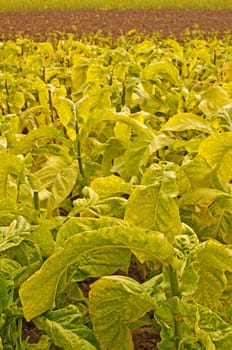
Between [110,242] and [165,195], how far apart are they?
0.28m

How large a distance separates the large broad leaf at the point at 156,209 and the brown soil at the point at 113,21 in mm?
12772

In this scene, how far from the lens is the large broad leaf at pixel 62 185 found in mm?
1663

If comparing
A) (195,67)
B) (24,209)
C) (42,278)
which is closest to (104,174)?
(24,209)

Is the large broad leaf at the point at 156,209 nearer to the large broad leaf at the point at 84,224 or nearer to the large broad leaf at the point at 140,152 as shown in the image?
the large broad leaf at the point at 84,224

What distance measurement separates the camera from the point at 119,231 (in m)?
1.05

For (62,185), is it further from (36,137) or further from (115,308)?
(115,308)

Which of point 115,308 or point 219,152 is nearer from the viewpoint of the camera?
point 115,308

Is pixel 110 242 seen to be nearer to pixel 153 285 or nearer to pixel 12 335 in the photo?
pixel 153 285

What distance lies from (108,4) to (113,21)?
4.80 m

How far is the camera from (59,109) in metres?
1.90

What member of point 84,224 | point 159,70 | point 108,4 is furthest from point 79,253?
point 108,4

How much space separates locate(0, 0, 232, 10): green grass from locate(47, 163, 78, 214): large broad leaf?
20.5m

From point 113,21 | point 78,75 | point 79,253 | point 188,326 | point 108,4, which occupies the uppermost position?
point 79,253

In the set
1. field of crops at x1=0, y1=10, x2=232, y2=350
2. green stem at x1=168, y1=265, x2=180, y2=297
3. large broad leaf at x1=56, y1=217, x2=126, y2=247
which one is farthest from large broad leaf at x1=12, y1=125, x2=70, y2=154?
green stem at x1=168, y1=265, x2=180, y2=297
